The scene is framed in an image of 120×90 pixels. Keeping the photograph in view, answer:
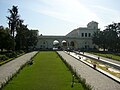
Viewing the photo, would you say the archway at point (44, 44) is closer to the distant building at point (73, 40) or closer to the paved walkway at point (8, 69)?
the distant building at point (73, 40)

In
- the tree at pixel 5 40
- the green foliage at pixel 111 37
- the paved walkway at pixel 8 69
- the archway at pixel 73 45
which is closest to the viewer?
the paved walkway at pixel 8 69

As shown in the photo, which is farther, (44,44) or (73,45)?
(73,45)

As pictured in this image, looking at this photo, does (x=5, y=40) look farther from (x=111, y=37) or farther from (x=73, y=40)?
(x=73, y=40)

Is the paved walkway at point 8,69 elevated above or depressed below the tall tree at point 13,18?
below

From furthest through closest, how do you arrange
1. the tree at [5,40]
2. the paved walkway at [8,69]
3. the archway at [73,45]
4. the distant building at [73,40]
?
1. the archway at [73,45]
2. the distant building at [73,40]
3. the tree at [5,40]
4. the paved walkway at [8,69]

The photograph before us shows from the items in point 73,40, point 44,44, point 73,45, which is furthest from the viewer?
point 73,45

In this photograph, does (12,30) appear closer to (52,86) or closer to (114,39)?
(114,39)

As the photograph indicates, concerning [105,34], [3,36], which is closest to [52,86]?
[3,36]

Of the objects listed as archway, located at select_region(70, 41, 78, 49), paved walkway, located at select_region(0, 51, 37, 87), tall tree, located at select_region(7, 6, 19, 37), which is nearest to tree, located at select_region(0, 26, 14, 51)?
tall tree, located at select_region(7, 6, 19, 37)

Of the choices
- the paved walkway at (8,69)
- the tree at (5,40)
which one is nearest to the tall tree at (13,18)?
the tree at (5,40)

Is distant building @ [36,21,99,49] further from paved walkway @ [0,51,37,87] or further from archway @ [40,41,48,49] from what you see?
paved walkway @ [0,51,37,87]

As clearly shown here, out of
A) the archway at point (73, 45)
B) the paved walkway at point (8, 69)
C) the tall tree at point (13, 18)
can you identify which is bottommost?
the paved walkway at point (8, 69)

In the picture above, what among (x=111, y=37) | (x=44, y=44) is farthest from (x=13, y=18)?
(x=44, y=44)

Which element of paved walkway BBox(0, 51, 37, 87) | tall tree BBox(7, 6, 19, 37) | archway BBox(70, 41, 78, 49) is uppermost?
tall tree BBox(7, 6, 19, 37)
